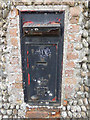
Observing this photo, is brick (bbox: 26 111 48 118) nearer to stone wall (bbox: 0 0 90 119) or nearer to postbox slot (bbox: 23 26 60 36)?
stone wall (bbox: 0 0 90 119)

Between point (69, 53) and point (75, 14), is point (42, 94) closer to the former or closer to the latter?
point (69, 53)

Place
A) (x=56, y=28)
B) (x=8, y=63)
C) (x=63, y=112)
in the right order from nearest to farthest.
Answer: (x=56, y=28), (x=8, y=63), (x=63, y=112)

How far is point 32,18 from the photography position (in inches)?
69.7

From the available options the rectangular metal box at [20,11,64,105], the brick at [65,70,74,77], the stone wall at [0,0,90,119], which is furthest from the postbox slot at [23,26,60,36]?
the brick at [65,70,74,77]

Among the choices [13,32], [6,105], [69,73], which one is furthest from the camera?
[6,105]

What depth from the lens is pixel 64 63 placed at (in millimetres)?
1906

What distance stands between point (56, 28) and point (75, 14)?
33 cm

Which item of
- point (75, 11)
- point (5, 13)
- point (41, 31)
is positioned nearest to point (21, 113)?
point (41, 31)

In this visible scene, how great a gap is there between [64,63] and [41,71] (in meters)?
0.37

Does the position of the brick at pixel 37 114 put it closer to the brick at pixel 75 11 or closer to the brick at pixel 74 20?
the brick at pixel 74 20

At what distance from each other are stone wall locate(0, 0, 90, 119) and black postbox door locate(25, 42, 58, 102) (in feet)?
0.44

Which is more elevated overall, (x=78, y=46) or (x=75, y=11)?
(x=75, y=11)

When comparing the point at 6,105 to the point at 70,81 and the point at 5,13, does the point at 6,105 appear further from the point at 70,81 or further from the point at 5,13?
the point at 5,13

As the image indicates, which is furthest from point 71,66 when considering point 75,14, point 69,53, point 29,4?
point 29,4
